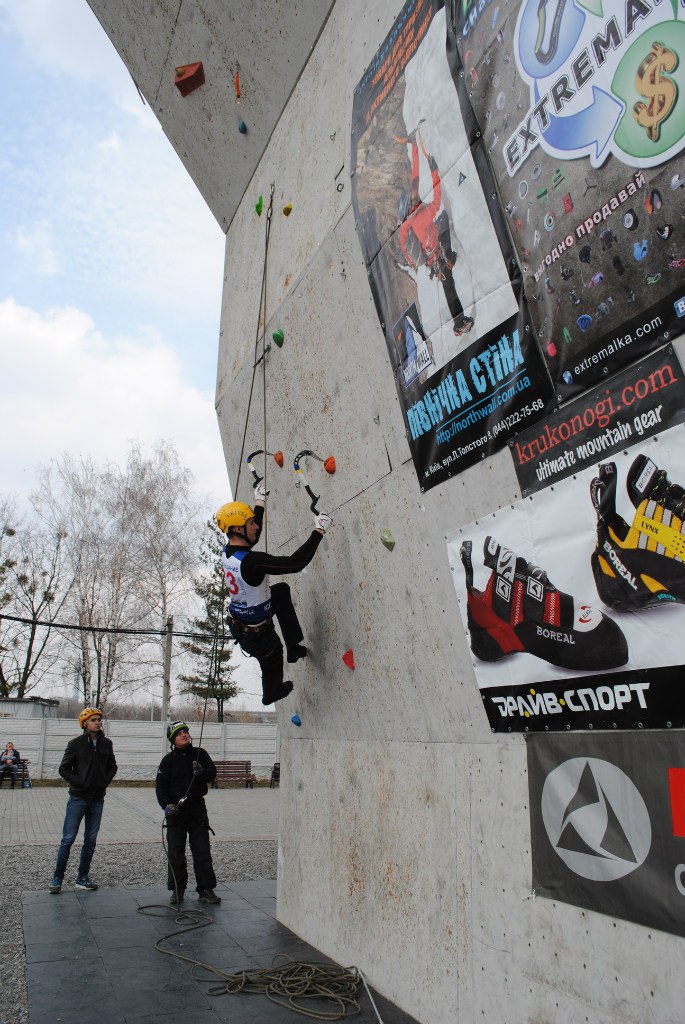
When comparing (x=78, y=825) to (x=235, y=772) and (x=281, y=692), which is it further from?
(x=235, y=772)

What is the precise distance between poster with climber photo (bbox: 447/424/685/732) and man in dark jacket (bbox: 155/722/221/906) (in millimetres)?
3478

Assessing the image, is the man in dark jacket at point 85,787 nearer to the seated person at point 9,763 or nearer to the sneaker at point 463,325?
the sneaker at point 463,325

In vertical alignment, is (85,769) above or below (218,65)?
below

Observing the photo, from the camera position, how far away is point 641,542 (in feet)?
7.65

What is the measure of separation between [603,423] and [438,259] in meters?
1.22

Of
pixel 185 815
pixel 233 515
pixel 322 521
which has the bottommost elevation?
pixel 185 815

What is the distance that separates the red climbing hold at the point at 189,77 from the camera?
569 cm

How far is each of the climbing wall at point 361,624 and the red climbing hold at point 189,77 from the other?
0.06 m

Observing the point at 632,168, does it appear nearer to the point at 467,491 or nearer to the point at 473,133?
the point at 473,133

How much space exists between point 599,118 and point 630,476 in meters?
1.09

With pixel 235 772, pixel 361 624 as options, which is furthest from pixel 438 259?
pixel 235 772

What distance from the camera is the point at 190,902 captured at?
5.96 metres

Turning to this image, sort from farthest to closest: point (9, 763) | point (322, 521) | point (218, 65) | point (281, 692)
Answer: point (9, 763) → point (218, 65) → point (281, 692) → point (322, 521)

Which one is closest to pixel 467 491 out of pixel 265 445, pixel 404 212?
pixel 404 212
